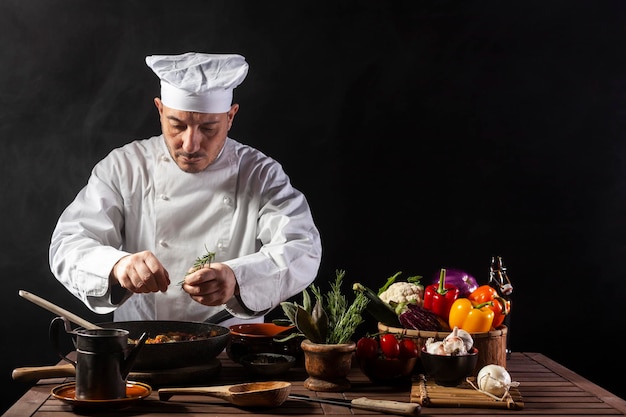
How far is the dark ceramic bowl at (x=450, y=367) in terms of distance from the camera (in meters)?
2.29

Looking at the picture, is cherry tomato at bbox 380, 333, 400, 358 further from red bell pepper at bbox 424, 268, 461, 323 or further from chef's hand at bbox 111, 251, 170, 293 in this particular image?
chef's hand at bbox 111, 251, 170, 293

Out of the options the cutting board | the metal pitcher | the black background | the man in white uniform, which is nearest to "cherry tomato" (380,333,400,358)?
the cutting board

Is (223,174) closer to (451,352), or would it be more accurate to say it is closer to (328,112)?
(328,112)

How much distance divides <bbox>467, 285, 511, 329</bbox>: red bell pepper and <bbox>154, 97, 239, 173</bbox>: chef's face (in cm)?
140

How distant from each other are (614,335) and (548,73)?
1.40m

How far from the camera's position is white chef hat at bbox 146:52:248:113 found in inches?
136

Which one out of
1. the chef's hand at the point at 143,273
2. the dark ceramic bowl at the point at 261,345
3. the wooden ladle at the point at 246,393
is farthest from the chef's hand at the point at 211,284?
the wooden ladle at the point at 246,393

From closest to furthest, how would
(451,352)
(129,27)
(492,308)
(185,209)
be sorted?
(451,352)
(492,308)
(185,209)
(129,27)

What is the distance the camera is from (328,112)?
4062 mm

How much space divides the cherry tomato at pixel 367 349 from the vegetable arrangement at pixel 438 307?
0.57 ft

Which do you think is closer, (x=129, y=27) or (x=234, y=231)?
(x=234, y=231)

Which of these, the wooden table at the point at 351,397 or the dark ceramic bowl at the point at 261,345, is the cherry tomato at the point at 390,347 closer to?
the wooden table at the point at 351,397

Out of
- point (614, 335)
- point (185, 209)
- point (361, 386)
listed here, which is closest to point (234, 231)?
point (185, 209)

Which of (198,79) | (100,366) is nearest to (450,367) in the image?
(100,366)
